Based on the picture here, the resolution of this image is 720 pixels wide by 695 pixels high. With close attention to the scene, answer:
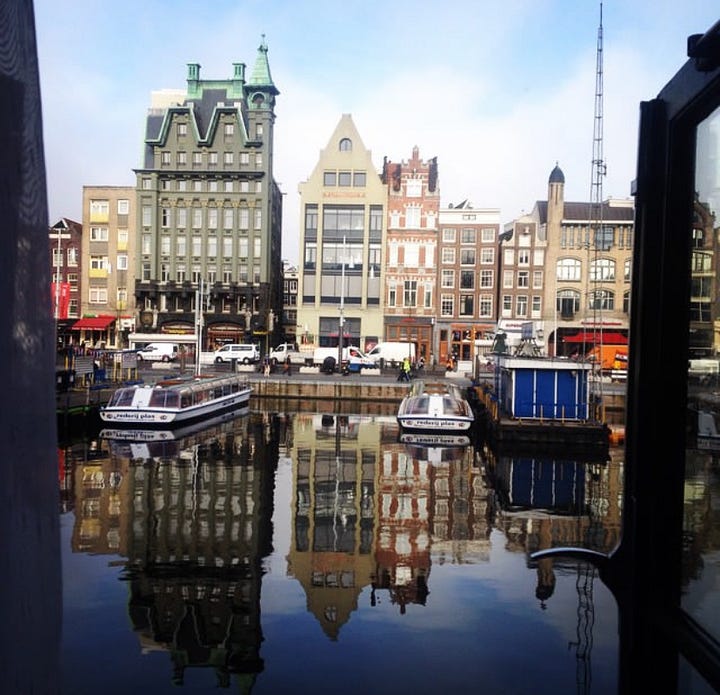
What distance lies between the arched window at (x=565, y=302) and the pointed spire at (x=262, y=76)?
31.4 m

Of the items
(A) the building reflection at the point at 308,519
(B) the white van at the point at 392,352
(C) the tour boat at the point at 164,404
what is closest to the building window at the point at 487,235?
(B) the white van at the point at 392,352

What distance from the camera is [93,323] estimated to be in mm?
66062

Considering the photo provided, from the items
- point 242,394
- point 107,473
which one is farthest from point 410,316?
point 107,473

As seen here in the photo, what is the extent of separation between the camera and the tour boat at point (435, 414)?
30.4m

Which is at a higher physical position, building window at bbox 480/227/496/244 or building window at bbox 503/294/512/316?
building window at bbox 480/227/496/244

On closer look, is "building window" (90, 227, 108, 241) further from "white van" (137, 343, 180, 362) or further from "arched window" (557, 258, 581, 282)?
"arched window" (557, 258, 581, 282)

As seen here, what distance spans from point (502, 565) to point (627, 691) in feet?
40.3

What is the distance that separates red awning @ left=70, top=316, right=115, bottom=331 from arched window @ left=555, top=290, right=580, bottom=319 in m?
38.9

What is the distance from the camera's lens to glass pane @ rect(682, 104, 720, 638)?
229 cm

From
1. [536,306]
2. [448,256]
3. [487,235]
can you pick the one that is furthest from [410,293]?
[536,306]

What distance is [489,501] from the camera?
20.2m

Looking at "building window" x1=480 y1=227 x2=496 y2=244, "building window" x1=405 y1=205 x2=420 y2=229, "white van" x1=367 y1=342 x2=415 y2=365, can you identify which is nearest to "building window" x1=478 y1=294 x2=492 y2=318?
"building window" x1=480 y1=227 x2=496 y2=244

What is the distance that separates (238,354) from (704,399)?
55794 mm

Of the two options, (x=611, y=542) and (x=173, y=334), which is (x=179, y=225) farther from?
(x=611, y=542)
